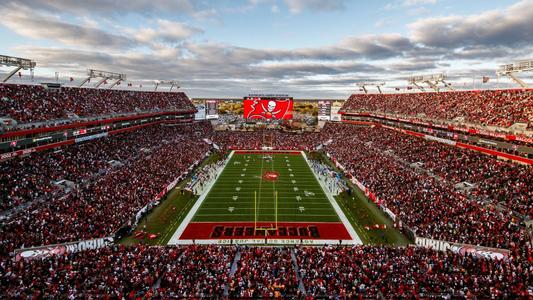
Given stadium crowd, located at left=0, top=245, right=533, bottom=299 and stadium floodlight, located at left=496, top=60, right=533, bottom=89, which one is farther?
stadium floodlight, located at left=496, top=60, right=533, bottom=89

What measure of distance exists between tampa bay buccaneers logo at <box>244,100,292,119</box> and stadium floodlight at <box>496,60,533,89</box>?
33.8m

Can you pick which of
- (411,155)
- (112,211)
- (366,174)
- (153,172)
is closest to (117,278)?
(112,211)

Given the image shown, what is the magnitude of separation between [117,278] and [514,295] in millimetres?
16566

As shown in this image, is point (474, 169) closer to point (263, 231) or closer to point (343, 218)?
point (343, 218)

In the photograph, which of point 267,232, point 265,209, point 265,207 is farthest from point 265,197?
point 267,232

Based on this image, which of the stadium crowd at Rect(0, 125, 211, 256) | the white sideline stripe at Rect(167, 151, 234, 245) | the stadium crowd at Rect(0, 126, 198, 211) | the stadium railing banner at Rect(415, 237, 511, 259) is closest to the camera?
the stadium railing banner at Rect(415, 237, 511, 259)

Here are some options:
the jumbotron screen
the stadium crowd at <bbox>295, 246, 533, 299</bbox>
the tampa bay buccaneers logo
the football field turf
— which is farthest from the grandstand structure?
the jumbotron screen

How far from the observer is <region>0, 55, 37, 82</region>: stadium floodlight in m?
34.4

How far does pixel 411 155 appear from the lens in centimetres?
3875

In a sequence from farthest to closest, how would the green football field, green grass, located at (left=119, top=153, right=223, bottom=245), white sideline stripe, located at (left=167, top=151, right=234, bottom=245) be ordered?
the green football field < white sideline stripe, located at (left=167, top=151, right=234, bottom=245) < green grass, located at (left=119, top=153, right=223, bottom=245)

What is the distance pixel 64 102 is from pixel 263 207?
28.4m

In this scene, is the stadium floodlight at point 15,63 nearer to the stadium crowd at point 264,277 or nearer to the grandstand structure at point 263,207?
the grandstand structure at point 263,207

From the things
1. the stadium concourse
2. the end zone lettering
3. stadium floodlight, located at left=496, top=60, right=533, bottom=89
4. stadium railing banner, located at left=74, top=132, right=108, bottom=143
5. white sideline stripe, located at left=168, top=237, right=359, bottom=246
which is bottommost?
white sideline stripe, located at left=168, top=237, right=359, bottom=246

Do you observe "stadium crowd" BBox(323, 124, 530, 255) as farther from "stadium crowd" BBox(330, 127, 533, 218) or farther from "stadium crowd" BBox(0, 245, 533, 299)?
"stadium crowd" BBox(0, 245, 533, 299)
